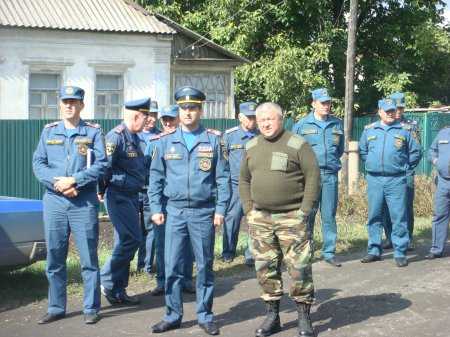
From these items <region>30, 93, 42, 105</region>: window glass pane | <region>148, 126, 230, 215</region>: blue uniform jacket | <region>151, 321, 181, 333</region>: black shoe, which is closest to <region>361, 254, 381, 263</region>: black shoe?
<region>148, 126, 230, 215</region>: blue uniform jacket

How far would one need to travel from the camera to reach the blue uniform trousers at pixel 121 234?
737 cm

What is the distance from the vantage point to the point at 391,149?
30.1 ft

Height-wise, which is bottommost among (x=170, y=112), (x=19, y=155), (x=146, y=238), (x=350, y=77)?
(x=146, y=238)

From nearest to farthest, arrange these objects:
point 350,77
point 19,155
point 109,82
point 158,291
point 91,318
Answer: point 91,318
point 158,291
point 19,155
point 350,77
point 109,82

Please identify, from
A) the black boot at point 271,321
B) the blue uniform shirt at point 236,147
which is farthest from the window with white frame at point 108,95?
the black boot at point 271,321

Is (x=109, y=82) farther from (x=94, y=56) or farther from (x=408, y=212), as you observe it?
(x=408, y=212)

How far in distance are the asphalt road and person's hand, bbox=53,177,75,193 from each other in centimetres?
119

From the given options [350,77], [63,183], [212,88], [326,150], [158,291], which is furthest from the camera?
A: [212,88]

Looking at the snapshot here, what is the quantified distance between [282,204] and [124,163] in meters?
1.87

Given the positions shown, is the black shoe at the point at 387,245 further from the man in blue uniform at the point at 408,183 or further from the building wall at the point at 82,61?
the building wall at the point at 82,61

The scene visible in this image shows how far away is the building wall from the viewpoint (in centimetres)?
2133

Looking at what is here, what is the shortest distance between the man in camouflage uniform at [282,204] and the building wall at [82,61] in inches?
637

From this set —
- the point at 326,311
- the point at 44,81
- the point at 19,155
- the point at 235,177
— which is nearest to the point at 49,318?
the point at 326,311

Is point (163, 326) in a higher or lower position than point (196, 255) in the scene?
lower
